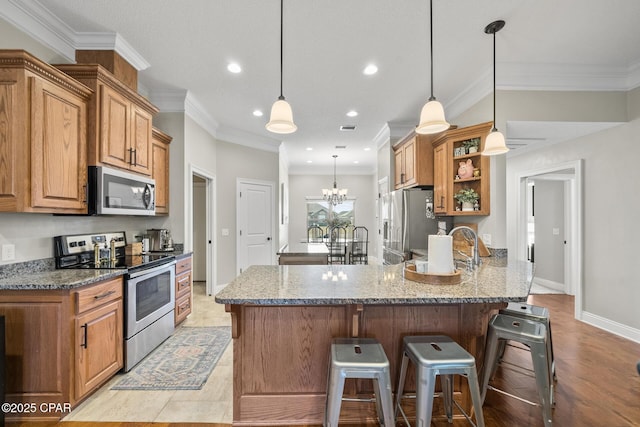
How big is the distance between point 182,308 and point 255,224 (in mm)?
2432

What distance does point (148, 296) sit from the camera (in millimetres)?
2686

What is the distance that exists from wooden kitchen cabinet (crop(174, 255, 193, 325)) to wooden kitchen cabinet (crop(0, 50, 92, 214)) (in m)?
1.38

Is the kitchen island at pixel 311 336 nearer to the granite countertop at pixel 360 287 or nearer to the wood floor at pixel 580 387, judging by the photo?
the granite countertop at pixel 360 287

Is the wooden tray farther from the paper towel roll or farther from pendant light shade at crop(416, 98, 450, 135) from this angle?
pendant light shade at crop(416, 98, 450, 135)

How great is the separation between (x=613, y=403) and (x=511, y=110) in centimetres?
272

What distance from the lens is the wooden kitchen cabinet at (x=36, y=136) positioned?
1.87m

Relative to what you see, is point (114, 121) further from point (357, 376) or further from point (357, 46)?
point (357, 376)

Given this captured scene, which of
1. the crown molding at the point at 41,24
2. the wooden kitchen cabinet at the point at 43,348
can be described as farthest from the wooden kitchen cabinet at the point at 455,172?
the crown molding at the point at 41,24

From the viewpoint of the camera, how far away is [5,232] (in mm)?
2039

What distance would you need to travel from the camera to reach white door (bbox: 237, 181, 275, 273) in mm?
5422

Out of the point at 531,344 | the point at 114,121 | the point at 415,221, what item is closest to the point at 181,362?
the point at 114,121

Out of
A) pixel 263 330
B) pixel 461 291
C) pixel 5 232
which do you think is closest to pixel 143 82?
pixel 5 232

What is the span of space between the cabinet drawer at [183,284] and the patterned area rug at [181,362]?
0.44 metres

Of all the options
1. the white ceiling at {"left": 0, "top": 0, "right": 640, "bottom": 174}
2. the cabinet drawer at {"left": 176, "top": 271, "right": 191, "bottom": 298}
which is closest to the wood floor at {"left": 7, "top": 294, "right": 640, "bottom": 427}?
the cabinet drawer at {"left": 176, "top": 271, "right": 191, "bottom": 298}
